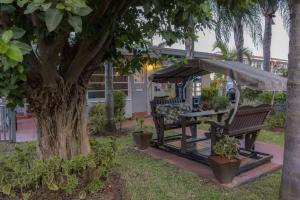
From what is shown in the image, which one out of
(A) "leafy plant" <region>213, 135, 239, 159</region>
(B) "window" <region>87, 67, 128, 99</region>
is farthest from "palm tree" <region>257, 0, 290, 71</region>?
(A) "leafy plant" <region>213, 135, 239, 159</region>

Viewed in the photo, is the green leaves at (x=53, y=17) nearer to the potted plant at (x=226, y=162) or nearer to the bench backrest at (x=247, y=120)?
the potted plant at (x=226, y=162)

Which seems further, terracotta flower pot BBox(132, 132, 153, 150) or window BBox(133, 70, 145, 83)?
window BBox(133, 70, 145, 83)

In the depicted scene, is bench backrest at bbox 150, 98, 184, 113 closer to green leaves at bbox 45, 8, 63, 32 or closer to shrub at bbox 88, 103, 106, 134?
shrub at bbox 88, 103, 106, 134

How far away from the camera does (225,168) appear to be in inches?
191

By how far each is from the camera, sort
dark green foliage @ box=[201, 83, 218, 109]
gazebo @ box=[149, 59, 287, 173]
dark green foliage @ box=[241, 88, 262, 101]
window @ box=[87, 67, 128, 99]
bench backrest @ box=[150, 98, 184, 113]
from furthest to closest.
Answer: dark green foliage @ box=[201, 83, 218, 109] < dark green foliage @ box=[241, 88, 262, 101] < window @ box=[87, 67, 128, 99] < bench backrest @ box=[150, 98, 184, 113] < gazebo @ box=[149, 59, 287, 173]

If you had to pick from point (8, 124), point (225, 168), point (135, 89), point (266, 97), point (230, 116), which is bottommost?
point (225, 168)

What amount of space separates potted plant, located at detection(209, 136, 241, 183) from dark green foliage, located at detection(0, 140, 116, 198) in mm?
2260

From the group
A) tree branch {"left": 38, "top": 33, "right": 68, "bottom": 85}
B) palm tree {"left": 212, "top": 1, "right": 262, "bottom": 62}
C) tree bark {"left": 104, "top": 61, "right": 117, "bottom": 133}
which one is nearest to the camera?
tree branch {"left": 38, "top": 33, "right": 68, "bottom": 85}

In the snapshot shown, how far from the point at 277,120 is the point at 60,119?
8772mm

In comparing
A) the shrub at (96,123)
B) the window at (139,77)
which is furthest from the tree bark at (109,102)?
the window at (139,77)

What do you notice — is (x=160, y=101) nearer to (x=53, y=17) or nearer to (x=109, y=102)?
(x=109, y=102)

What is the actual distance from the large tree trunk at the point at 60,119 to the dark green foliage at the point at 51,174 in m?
0.16

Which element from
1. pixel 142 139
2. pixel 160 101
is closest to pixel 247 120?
pixel 142 139

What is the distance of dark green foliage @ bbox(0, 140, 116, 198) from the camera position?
3143 mm
